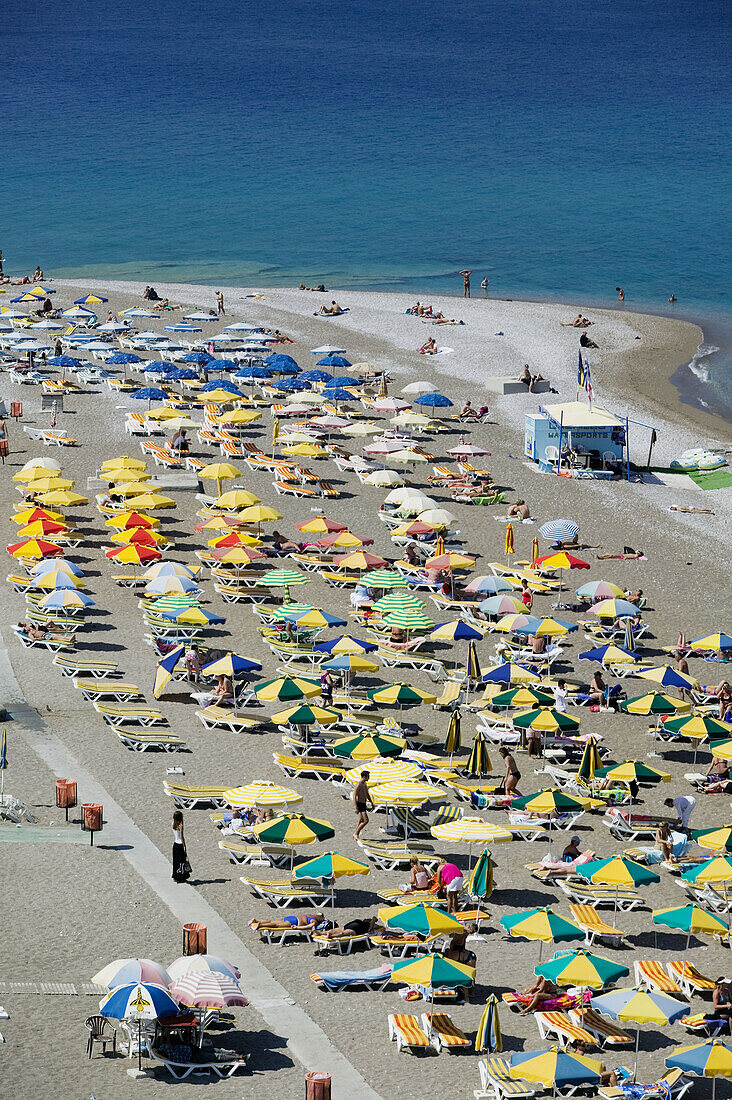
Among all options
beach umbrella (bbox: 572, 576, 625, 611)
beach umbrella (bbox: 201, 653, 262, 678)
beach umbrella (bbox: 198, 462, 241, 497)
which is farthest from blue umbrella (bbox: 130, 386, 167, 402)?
beach umbrella (bbox: 201, 653, 262, 678)

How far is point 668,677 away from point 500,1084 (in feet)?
39.5

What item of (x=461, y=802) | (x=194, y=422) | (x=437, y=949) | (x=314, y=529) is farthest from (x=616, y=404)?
(x=437, y=949)

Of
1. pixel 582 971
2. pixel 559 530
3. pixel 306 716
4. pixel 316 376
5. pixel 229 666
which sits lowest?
pixel 582 971

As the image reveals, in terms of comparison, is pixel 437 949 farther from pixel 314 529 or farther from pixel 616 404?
pixel 616 404

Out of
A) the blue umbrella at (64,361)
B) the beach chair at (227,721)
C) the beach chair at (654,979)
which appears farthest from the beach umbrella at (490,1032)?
the blue umbrella at (64,361)

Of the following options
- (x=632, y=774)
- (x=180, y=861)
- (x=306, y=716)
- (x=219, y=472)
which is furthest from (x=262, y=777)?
(x=219, y=472)

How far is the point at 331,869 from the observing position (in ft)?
56.6

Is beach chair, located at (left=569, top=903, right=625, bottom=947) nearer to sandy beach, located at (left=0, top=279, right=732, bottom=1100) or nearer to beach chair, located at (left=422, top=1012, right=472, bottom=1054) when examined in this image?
sandy beach, located at (left=0, top=279, right=732, bottom=1100)

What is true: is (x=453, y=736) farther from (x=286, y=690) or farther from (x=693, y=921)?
(x=693, y=921)

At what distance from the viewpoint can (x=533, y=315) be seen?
215ft

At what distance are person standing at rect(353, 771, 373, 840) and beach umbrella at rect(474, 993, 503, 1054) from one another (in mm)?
5370

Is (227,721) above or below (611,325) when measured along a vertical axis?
below

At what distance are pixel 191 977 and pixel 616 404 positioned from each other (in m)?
37.5

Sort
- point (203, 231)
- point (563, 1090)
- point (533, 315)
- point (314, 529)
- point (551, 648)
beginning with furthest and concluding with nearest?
point (203, 231), point (533, 315), point (314, 529), point (551, 648), point (563, 1090)
